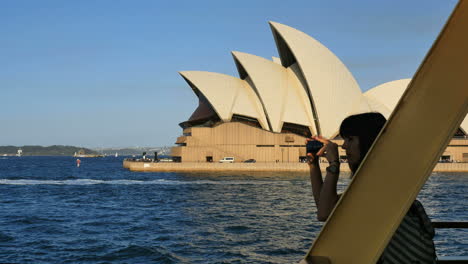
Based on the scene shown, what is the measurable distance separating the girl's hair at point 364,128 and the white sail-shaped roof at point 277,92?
51.5 meters

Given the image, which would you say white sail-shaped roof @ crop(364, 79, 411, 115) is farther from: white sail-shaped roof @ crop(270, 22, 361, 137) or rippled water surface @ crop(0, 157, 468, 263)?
rippled water surface @ crop(0, 157, 468, 263)

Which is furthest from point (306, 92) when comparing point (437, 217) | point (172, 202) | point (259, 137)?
point (437, 217)

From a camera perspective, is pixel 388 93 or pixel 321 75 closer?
pixel 321 75

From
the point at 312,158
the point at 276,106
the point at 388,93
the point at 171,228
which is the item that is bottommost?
the point at 171,228

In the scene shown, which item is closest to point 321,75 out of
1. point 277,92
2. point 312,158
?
point 277,92

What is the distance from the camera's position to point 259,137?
55.1 m

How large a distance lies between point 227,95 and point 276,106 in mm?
6092

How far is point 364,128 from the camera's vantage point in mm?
1956

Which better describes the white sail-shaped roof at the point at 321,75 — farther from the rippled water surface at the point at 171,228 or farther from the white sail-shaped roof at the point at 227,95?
the rippled water surface at the point at 171,228

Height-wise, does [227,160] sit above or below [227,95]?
below

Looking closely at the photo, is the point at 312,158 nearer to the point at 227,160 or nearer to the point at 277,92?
the point at 227,160

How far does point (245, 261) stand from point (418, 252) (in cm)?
841

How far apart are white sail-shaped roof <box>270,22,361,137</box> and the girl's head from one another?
50.1 m

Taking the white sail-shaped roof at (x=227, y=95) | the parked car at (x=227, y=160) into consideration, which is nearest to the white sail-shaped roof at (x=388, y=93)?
the white sail-shaped roof at (x=227, y=95)
